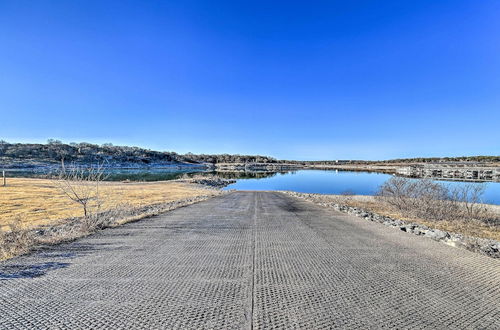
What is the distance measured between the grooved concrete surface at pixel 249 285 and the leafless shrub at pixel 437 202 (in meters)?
7.67

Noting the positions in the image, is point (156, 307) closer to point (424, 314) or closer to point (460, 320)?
point (424, 314)

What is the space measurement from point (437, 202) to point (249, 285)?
42.8ft

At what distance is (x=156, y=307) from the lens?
8.58ft

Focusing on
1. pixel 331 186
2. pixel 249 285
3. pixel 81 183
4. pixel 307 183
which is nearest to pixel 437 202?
pixel 249 285

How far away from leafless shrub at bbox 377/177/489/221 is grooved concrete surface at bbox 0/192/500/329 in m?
7.67

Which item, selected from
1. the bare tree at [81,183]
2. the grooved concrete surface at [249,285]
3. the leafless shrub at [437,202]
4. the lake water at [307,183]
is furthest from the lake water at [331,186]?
the bare tree at [81,183]

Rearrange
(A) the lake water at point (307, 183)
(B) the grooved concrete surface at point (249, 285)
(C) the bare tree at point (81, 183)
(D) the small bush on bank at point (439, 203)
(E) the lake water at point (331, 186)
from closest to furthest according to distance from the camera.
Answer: (B) the grooved concrete surface at point (249, 285) < (C) the bare tree at point (81, 183) < (D) the small bush on bank at point (439, 203) < (E) the lake water at point (331, 186) < (A) the lake water at point (307, 183)

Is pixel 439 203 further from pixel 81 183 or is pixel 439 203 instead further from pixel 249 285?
pixel 81 183

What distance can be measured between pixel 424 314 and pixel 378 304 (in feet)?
1.40

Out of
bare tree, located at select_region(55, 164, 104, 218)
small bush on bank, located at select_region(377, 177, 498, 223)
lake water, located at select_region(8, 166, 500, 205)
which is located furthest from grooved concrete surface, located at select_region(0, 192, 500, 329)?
lake water, located at select_region(8, 166, 500, 205)

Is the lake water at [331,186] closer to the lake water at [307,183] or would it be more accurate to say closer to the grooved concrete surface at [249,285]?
the lake water at [307,183]

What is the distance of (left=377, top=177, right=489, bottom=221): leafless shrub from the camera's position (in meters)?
11.5

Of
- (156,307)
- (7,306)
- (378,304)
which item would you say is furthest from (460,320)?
(7,306)

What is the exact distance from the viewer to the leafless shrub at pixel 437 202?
452 inches
